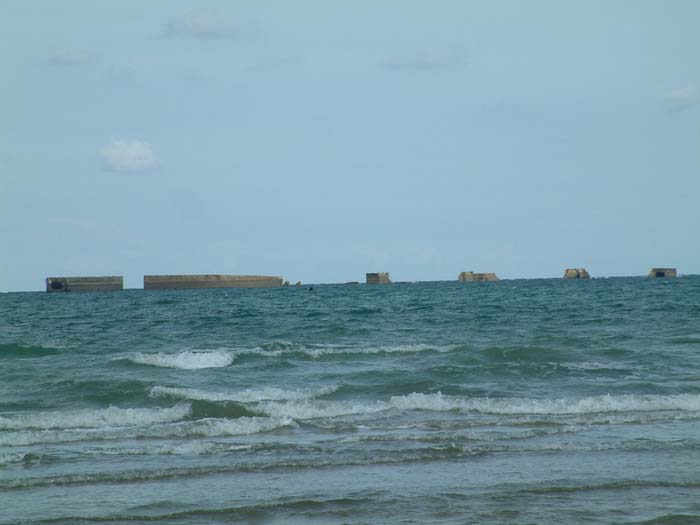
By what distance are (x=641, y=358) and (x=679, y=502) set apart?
597 inches

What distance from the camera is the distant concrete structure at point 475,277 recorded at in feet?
496

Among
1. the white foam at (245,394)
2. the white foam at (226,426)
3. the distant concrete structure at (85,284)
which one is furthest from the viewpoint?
the distant concrete structure at (85,284)

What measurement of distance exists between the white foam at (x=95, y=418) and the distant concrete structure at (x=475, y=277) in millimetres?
134400

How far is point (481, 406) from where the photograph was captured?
17312mm

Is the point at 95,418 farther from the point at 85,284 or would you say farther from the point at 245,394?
the point at 85,284

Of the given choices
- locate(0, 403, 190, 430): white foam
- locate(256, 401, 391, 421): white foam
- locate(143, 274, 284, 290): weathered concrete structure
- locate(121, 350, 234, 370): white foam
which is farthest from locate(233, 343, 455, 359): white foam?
locate(143, 274, 284, 290): weathered concrete structure

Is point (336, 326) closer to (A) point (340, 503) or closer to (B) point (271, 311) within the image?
(B) point (271, 311)

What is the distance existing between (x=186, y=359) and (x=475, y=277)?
129670mm

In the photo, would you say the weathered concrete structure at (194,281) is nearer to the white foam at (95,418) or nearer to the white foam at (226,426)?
the white foam at (95,418)

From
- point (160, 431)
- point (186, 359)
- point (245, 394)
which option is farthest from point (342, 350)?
point (160, 431)

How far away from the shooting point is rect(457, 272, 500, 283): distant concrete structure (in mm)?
151250

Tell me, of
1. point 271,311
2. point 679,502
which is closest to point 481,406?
point 679,502

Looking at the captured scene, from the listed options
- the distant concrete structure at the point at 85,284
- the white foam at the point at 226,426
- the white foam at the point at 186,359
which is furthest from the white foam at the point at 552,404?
the distant concrete structure at the point at 85,284

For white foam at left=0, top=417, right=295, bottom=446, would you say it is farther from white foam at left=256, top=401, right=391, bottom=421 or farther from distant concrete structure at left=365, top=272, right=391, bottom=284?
distant concrete structure at left=365, top=272, right=391, bottom=284
